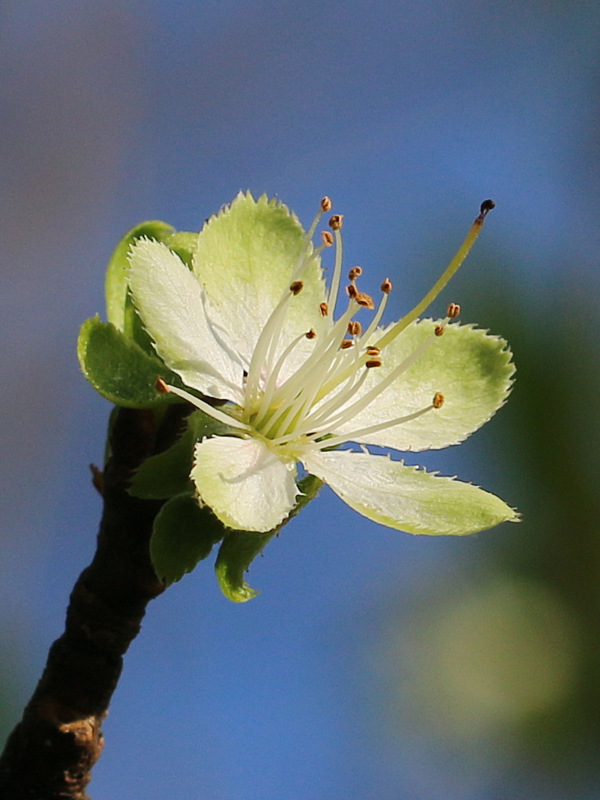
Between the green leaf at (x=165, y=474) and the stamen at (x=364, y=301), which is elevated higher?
the stamen at (x=364, y=301)

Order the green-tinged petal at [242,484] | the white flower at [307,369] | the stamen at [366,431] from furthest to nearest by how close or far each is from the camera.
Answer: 1. the stamen at [366,431]
2. the white flower at [307,369]
3. the green-tinged petal at [242,484]

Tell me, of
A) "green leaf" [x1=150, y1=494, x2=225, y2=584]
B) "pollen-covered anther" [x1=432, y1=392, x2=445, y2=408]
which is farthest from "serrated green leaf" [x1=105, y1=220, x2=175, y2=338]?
"pollen-covered anther" [x1=432, y1=392, x2=445, y2=408]

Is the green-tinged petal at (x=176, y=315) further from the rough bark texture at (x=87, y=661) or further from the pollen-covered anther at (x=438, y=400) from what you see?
the pollen-covered anther at (x=438, y=400)

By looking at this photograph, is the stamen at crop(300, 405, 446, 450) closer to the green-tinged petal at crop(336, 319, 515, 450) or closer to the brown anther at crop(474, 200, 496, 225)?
the green-tinged petal at crop(336, 319, 515, 450)

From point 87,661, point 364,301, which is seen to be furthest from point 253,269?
point 87,661

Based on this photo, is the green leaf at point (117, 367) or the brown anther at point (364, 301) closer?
the green leaf at point (117, 367)

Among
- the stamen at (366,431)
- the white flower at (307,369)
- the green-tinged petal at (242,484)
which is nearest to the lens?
the green-tinged petal at (242,484)

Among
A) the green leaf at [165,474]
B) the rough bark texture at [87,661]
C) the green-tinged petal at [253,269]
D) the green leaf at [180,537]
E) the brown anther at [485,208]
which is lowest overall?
the rough bark texture at [87,661]

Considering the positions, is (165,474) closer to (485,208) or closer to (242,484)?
(242,484)

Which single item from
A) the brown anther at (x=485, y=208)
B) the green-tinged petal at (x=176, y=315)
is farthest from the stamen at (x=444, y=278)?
the green-tinged petal at (x=176, y=315)
